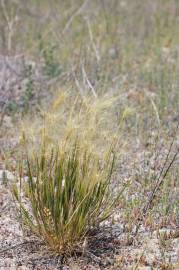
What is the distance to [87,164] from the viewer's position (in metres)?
3.45

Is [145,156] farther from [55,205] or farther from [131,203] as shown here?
[55,205]

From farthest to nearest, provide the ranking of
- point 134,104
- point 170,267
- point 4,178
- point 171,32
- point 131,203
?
1. point 171,32
2. point 134,104
3. point 4,178
4. point 131,203
5. point 170,267

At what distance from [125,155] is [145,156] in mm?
178

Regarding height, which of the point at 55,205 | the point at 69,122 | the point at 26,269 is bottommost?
the point at 26,269

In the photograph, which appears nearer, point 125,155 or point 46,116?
point 46,116

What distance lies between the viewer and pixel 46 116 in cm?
350

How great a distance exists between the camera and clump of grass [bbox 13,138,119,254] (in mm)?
A: 3387

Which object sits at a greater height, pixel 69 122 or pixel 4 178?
pixel 69 122

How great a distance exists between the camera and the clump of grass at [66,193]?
3387mm

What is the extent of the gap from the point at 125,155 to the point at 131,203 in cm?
85

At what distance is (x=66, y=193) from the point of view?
3.38 metres

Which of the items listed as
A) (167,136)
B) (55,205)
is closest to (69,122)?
(55,205)

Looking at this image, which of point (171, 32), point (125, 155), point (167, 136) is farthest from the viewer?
point (171, 32)

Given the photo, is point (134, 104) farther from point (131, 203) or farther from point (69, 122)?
point (69, 122)
